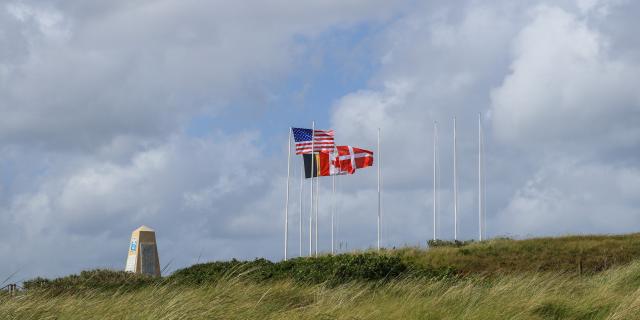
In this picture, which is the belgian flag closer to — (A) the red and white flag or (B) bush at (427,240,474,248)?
(A) the red and white flag

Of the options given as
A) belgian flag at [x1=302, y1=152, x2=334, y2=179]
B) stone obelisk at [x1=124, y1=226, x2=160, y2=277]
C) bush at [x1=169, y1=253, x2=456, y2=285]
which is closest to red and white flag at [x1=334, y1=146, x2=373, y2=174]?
belgian flag at [x1=302, y1=152, x2=334, y2=179]

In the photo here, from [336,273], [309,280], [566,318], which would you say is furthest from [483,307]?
[336,273]

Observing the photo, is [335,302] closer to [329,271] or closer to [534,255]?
[329,271]

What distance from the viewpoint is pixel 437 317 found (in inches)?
476

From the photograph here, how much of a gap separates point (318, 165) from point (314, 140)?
186 cm

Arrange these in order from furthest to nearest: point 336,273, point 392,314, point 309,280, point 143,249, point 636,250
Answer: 1. point 636,250
2. point 143,249
3. point 336,273
4. point 309,280
5. point 392,314

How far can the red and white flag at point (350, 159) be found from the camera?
138 ft

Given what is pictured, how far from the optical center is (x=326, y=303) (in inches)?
492

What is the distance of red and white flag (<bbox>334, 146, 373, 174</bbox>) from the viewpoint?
4197 cm

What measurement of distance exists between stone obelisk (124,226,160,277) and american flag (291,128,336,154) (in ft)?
32.3

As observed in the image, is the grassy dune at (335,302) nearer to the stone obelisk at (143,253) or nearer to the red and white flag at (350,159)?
the stone obelisk at (143,253)

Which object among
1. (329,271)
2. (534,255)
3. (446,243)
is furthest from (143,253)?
(446,243)

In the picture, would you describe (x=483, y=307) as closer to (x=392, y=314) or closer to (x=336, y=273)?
(x=392, y=314)

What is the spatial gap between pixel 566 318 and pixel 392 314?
376 centimetres
